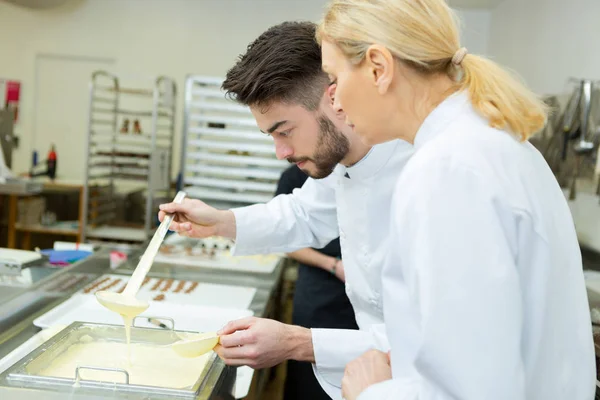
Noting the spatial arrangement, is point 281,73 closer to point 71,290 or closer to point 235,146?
point 71,290

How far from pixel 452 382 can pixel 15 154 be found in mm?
6286

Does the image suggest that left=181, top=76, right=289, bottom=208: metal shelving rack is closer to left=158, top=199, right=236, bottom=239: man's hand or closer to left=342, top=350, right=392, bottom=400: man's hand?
left=158, top=199, right=236, bottom=239: man's hand

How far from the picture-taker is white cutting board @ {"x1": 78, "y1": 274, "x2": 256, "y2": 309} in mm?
2188

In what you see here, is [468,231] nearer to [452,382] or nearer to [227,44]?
[452,382]

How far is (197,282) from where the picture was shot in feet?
8.27

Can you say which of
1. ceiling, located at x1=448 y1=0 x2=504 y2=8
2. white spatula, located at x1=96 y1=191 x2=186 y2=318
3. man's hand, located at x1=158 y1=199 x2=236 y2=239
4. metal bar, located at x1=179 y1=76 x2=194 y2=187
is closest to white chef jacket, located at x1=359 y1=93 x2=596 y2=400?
white spatula, located at x1=96 y1=191 x2=186 y2=318

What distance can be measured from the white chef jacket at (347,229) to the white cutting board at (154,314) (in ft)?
0.72

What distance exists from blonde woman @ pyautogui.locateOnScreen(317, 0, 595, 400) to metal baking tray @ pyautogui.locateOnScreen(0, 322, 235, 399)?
38 cm

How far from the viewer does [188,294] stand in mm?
2311

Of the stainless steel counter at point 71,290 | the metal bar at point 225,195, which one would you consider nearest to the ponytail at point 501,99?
the stainless steel counter at point 71,290

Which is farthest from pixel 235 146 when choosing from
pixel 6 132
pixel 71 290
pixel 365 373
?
pixel 365 373

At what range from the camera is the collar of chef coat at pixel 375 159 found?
1633 millimetres

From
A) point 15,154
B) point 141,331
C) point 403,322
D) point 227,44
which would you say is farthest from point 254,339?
point 15,154

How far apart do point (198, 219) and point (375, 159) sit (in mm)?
576
